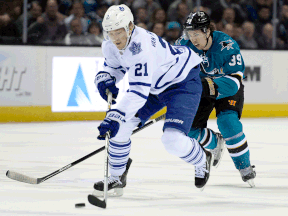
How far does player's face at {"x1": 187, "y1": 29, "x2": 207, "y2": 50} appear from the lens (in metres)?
3.78

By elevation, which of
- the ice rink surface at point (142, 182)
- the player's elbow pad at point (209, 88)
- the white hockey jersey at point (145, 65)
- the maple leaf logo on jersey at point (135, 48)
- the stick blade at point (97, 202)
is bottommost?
the ice rink surface at point (142, 182)

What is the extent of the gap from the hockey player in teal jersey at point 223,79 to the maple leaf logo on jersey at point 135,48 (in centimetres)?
73

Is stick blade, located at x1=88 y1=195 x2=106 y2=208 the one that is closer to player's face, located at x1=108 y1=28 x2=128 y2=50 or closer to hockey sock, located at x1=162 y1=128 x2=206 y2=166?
hockey sock, located at x1=162 y1=128 x2=206 y2=166

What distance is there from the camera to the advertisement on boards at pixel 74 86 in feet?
24.5

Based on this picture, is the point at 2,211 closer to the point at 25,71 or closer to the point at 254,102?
the point at 25,71

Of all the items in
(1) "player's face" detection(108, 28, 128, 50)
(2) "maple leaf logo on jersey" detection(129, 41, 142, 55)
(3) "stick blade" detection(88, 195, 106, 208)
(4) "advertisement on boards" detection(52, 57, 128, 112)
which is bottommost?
(4) "advertisement on boards" detection(52, 57, 128, 112)

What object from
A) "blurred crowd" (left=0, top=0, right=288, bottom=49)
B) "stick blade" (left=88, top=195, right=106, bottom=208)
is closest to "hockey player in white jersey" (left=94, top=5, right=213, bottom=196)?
"stick blade" (left=88, top=195, right=106, bottom=208)

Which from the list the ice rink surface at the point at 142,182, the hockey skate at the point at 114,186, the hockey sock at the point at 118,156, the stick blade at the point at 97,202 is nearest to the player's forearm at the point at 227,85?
the ice rink surface at the point at 142,182

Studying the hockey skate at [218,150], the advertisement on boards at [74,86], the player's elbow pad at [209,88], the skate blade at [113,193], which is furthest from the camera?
the advertisement on boards at [74,86]

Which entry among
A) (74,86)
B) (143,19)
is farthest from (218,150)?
(143,19)

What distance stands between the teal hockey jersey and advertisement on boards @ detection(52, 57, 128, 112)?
3.62 meters

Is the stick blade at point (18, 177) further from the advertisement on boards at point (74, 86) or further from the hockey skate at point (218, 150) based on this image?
the advertisement on boards at point (74, 86)

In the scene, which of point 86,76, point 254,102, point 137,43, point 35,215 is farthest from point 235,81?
point 254,102

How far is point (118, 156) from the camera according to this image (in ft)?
10.7
